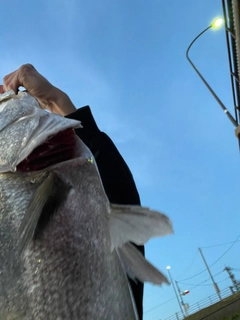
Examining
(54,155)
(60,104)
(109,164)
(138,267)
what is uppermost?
(60,104)

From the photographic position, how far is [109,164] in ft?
8.04

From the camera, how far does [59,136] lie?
1.67 metres

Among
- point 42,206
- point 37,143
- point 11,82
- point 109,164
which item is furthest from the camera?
point 11,82

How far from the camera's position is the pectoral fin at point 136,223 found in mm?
1639

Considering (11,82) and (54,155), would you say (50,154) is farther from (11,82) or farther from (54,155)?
(11,82)

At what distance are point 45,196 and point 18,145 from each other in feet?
0.98

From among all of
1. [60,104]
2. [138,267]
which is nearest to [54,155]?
[138,267]

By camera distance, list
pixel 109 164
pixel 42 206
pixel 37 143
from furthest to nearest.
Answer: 1. pixel 109 164
2. pixel 37 143
3. pixel 42 206

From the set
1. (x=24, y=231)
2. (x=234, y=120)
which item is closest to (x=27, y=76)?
(x=24, y=231)

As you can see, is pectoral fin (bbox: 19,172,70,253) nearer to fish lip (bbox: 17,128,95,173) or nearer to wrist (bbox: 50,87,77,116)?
fish lip (bbox: 17,128,95,173)

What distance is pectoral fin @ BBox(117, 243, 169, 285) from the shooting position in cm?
167

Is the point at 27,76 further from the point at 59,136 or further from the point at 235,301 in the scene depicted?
the point at 235,301

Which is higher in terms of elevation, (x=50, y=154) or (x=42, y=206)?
(x=50, y=154)

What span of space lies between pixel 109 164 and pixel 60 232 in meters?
0.97
